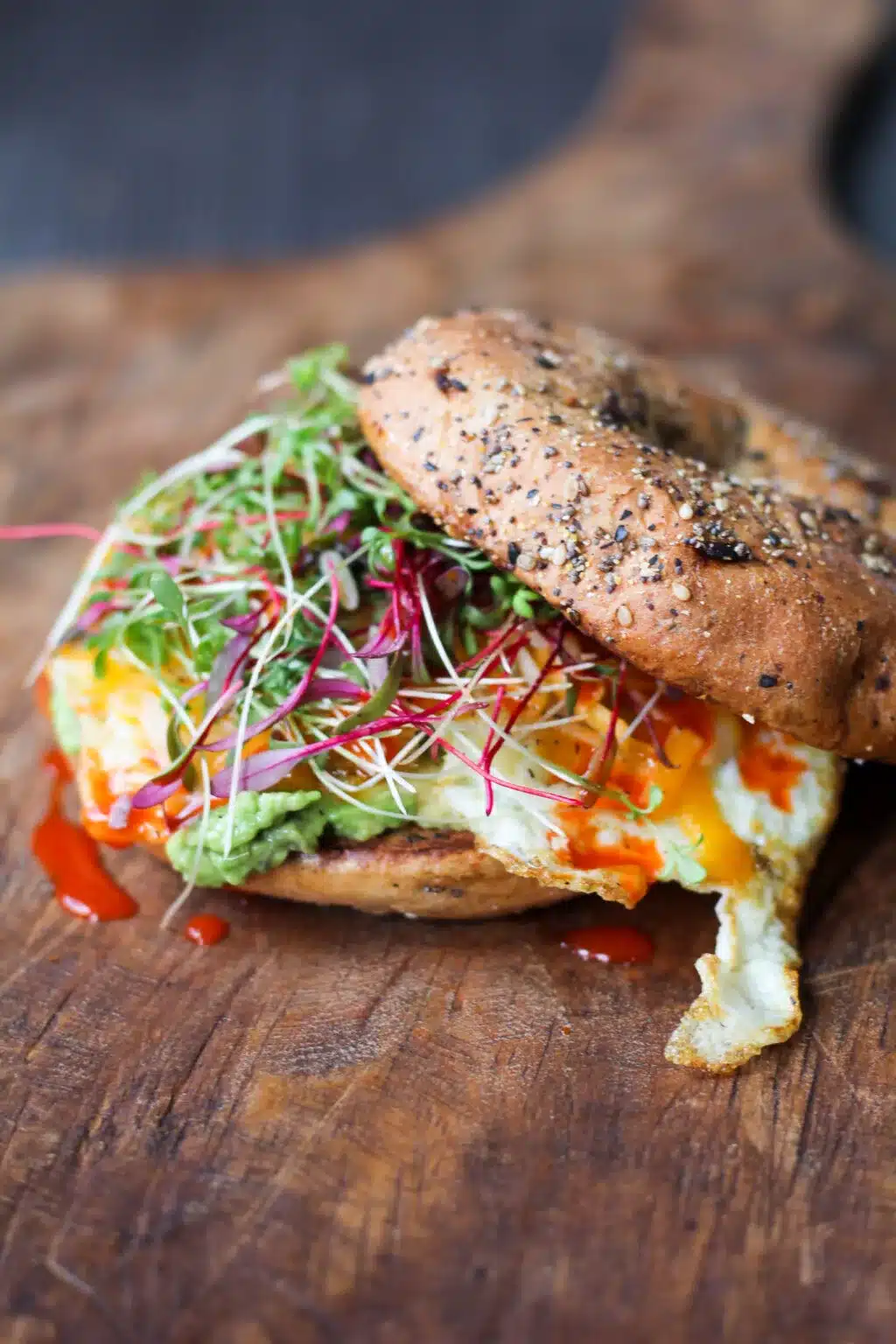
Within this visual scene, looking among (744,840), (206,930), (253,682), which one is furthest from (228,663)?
(744,840)

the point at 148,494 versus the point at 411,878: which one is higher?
the point at 148,494

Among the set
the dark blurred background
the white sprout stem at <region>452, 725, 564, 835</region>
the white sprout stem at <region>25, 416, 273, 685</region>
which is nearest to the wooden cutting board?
the white sprout stem at <region>452, 725, 564, 835</region>

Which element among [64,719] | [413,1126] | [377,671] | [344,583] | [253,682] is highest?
[344,583]

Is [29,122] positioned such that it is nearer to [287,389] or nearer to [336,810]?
[287,389]

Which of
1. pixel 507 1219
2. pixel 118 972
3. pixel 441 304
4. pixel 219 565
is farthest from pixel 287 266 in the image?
pixel 507 1219

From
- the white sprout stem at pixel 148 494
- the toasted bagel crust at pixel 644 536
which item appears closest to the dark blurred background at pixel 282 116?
the white sprout stem at pixel 148 494

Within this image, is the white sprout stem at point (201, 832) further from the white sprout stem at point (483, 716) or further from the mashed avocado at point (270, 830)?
the white sprout stem at point (483, 716)

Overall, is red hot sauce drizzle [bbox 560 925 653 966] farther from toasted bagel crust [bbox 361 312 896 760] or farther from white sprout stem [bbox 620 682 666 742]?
toasted bagel crust [bbox 361 312 896 760]

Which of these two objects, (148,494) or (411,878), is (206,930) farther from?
(148,494)
